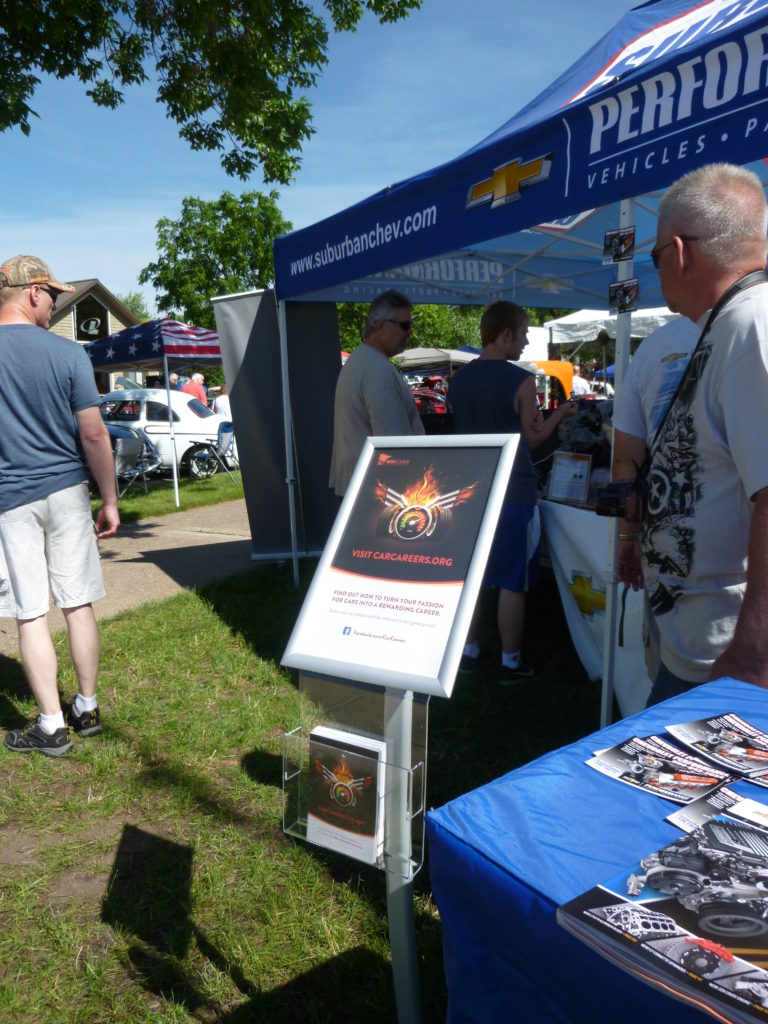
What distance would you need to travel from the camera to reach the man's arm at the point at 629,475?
227 cm

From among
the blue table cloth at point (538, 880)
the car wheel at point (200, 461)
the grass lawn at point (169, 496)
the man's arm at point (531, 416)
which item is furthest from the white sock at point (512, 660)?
the car wheel at point (200, 461)

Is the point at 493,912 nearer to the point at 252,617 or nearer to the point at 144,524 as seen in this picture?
the point at 252,617

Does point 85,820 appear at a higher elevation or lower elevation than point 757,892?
lower

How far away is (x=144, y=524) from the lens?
390 inches

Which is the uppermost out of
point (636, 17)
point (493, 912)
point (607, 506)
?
point (636, 17)

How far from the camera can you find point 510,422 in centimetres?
407

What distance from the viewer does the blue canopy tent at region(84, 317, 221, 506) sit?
1116 cm

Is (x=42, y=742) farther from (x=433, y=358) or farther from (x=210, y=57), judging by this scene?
(x=433, y=358)

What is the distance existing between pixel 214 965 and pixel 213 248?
2902 cm

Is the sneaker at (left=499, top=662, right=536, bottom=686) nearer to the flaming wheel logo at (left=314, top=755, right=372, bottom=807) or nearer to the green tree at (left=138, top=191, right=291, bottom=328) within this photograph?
the flaming wheel logo at (left=314, top=755, right=372, bottom=807)

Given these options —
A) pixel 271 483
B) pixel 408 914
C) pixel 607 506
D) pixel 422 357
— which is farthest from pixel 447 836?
pixel 422 357

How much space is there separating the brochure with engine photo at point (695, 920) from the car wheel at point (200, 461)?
46.6ft

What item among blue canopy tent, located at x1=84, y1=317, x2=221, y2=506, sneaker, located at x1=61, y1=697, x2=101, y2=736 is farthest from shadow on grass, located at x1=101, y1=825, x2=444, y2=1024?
blue canopy tent, located at x1=84, y1=317, x2=221, y2=506

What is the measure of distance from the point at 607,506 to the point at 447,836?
1.29 metres
